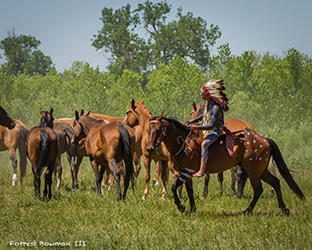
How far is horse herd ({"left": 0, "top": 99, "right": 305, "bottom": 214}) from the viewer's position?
25.7ft

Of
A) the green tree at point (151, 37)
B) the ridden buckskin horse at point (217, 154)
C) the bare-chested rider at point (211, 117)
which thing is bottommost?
the ridden buckskin horse at point (217, 154)

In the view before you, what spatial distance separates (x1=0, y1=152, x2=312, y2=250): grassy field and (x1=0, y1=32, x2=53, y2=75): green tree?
215ft

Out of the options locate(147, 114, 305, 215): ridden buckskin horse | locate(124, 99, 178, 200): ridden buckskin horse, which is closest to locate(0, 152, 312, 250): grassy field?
locate(124, 99, 178, 200): ridden buckskin horse

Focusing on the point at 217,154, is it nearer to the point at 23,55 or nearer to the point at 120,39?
the point at 120,39

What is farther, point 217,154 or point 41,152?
point 41,152

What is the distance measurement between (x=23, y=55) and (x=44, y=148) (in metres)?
71.7

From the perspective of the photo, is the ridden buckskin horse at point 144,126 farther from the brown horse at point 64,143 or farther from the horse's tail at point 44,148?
the brown horse at point 64,143

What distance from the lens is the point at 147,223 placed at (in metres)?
7.32

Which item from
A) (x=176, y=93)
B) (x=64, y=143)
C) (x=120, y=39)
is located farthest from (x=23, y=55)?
(x=64, y=143)

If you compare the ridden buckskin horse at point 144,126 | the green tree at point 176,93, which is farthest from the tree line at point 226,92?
the ridden buckskin horse at point 144,126

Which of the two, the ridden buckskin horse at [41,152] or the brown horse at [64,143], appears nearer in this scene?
the ridden buckskin horse at [41,152]

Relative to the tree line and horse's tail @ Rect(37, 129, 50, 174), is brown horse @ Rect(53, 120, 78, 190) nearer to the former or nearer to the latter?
horse's tail @ Rect(37, 129, 50, 174)

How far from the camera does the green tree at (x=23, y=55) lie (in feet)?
241

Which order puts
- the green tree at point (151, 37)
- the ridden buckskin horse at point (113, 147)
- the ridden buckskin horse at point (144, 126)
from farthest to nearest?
the green tree at point (151, 37), the ridden buckskin horse at point (144, 126), the ridden buckskin horse at point (113, 147)
